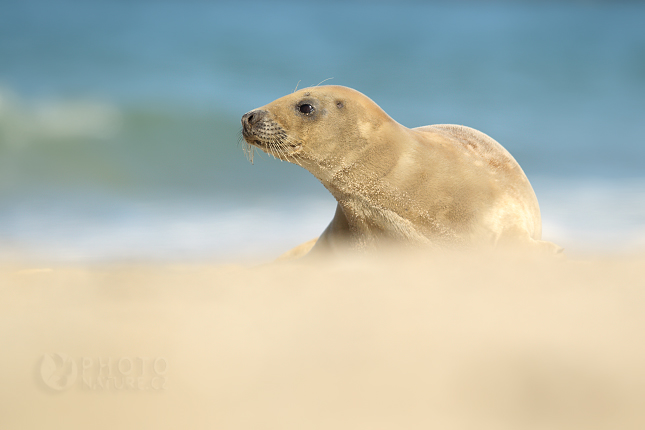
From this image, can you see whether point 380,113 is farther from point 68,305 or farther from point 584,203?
point 584,203

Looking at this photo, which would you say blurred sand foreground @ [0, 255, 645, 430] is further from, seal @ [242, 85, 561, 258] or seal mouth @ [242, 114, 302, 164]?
seal mouth @ [242, 114, 302, 164]

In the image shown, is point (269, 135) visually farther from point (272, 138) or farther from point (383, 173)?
point (383, 173)

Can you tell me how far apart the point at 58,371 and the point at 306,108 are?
234 cm

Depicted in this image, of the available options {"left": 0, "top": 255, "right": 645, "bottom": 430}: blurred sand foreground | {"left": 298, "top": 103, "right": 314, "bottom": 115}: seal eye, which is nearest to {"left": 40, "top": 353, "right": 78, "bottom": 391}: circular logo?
{"left": 0, "top": 255, "right": 645, "bottom": 430}: blurred sand foreground

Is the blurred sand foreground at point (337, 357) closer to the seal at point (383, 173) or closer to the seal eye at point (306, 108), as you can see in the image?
the seal at point (383, 173)

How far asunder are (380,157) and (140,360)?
7.36 ft

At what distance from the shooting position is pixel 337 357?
1.91 m

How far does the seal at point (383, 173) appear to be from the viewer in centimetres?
376

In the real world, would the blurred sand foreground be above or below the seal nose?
below

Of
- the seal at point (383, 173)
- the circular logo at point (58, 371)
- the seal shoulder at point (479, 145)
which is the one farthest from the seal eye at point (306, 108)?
the circular logo at point (58, 371)

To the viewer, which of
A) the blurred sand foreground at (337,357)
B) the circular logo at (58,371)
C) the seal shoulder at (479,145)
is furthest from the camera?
the seal shoulder at (479,145)

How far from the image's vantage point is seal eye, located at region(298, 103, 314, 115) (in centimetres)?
379

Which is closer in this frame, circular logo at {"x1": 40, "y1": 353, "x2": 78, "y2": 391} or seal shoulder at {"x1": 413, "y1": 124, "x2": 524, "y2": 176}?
circular logo at {"x1": 40, "y1": 353, "x2": 78, "y2": 391}

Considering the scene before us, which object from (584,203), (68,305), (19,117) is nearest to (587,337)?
(68,305)
